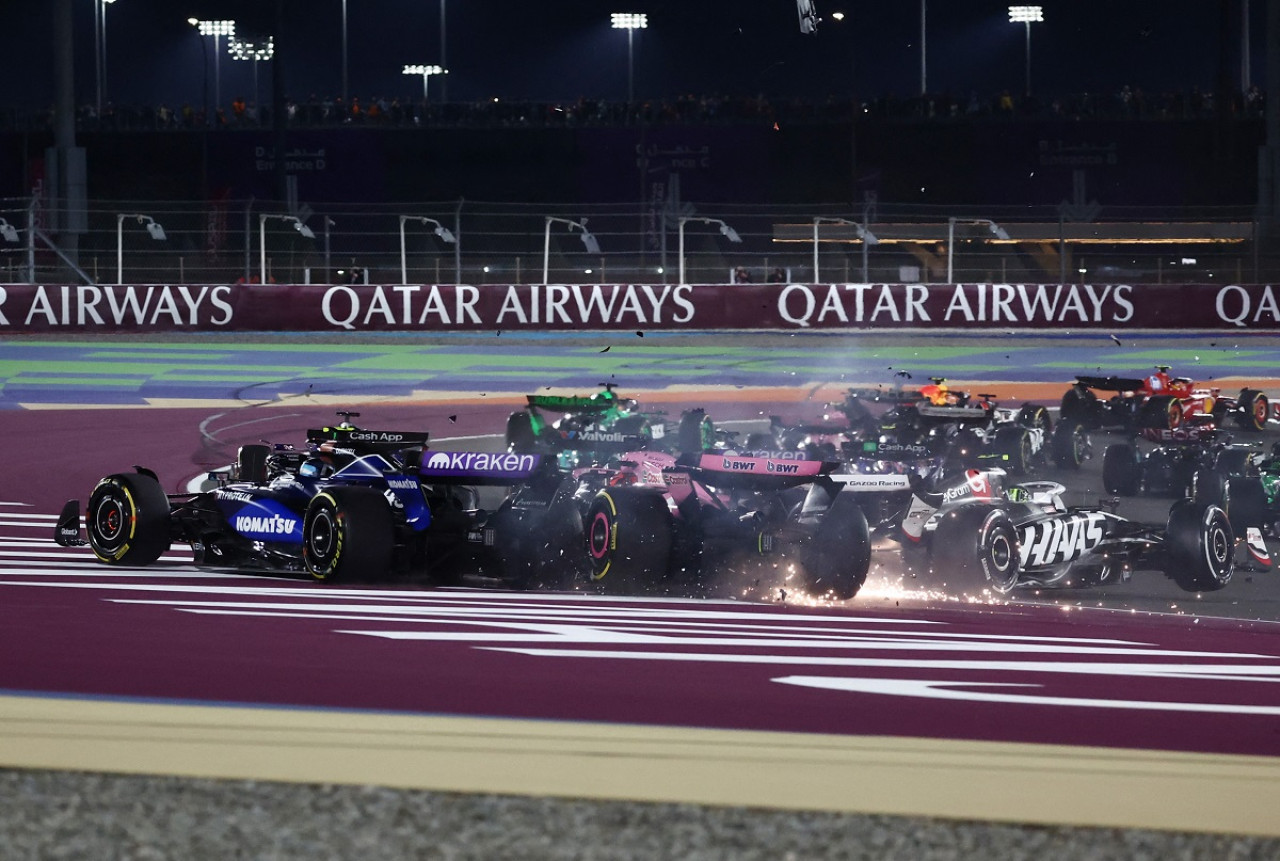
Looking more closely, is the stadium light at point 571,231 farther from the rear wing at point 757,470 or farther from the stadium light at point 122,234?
the rear wing at point 757,470

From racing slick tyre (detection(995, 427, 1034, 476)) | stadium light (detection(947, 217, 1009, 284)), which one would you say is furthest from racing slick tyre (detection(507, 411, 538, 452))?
stadium light (detection(947, 217, 1009, 284))

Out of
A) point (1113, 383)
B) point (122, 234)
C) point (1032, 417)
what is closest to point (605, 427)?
point (1032, 417)

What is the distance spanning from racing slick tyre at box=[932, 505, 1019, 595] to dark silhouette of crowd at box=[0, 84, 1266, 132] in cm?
3414

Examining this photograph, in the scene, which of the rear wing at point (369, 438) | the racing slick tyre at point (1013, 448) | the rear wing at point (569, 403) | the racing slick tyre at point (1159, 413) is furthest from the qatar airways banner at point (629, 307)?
the rear wing at point (369, 438)

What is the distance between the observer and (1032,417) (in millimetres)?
16188

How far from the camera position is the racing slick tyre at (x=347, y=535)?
24.5 feet

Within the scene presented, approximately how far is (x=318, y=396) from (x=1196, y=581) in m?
16.1

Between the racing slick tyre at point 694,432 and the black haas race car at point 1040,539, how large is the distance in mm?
1725

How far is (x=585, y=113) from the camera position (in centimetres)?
4369

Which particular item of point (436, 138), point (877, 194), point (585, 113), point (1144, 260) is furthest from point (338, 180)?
point (1144, 260)

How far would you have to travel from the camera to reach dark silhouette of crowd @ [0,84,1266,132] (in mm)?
44406

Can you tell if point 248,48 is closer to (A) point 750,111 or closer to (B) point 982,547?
(A) point 750,111

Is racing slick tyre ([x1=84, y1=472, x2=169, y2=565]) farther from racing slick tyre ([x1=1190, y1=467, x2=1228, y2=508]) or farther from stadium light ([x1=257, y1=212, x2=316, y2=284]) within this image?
stadium light ([x1=257, y1=212, x2=316, y2=284])

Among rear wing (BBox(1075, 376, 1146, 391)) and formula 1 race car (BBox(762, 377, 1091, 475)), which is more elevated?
rear wing (BBox(1075, 376, 1146, 391))
